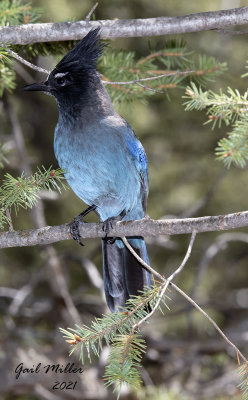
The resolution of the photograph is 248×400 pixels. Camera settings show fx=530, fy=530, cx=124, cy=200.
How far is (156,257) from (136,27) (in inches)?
112

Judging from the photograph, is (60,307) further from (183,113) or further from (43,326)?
(183,113)

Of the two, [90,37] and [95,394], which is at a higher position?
[90,37]

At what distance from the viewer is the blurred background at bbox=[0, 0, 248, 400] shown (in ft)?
12.5

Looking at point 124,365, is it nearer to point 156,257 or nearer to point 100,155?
point 100,155

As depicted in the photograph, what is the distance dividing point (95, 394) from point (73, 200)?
5.55 ft

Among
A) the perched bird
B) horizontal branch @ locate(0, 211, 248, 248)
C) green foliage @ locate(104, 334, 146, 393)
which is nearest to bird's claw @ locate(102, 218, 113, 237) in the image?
horizontal branch @ locate(0, 211, 248, 248)

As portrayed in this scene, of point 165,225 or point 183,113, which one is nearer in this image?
point 165,225

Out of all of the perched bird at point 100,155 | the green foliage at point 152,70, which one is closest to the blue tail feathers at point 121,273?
the perched bird at point 100,155

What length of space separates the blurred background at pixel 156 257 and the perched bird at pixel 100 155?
1.56 ft

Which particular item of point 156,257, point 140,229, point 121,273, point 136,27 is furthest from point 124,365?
point 156,257

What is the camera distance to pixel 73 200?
4.71m

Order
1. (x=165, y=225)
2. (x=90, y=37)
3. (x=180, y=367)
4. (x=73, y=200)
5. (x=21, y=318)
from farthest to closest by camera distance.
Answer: (x=73, y=200), (x=21, y=318), (x=180, y=367), (x=90, y=37), (x=165, y=225)

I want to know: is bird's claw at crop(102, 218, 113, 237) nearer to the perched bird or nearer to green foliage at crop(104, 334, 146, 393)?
the perched bird

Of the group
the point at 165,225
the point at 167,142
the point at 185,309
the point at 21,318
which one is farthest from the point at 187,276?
the point at 165,225
